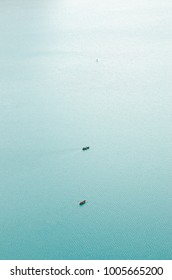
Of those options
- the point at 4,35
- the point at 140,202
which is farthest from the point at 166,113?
the point at 4,35

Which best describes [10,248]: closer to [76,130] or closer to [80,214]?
[80,214]

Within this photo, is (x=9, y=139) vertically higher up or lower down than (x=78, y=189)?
higher up

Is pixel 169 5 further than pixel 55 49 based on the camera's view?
Yes

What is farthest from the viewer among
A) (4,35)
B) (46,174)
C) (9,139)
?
(4,35)

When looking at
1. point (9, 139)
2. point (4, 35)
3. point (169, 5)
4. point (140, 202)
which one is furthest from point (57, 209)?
point (169, 5)

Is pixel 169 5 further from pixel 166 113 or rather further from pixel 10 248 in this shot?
pixel 10 248

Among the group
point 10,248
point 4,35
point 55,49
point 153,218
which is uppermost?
point 4,35

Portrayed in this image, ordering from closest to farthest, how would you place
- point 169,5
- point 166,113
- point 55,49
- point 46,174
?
point 46,174 < point 166,113 < point 55,49 < point 169,5
